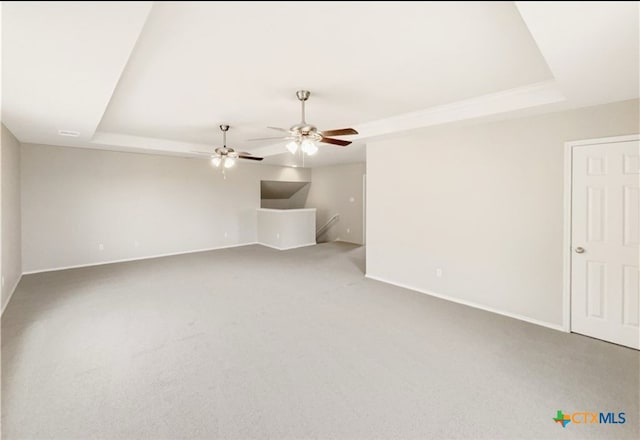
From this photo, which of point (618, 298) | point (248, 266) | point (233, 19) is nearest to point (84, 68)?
point (233, 19)

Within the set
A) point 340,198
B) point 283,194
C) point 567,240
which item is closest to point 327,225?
point 340,198

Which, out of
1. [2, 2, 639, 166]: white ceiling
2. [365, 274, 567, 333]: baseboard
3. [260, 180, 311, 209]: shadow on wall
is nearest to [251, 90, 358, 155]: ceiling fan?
[2, 2, 639, 166]: white ceiling

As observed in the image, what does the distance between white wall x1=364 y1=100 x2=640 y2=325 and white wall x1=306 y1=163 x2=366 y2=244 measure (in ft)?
11.3

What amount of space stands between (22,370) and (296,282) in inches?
121

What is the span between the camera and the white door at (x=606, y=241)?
2.62m

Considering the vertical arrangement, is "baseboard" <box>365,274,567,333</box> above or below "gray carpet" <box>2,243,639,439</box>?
above

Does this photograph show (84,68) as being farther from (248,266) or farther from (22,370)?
(248,266)

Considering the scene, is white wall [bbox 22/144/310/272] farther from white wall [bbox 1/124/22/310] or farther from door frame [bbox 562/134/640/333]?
door frame [bbox 562/134/640/333]

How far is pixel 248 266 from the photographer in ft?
18.4

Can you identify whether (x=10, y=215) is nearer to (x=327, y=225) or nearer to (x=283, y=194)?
(x=283, y=194)

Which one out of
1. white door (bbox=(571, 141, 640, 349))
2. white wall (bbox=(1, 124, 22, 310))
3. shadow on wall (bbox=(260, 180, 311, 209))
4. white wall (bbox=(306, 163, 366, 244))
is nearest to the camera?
white door (bbox=(571, 141, 640, 349))

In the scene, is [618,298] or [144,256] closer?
[618,298]

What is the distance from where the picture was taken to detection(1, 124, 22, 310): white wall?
357 centimetres

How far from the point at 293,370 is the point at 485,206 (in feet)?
9.51
